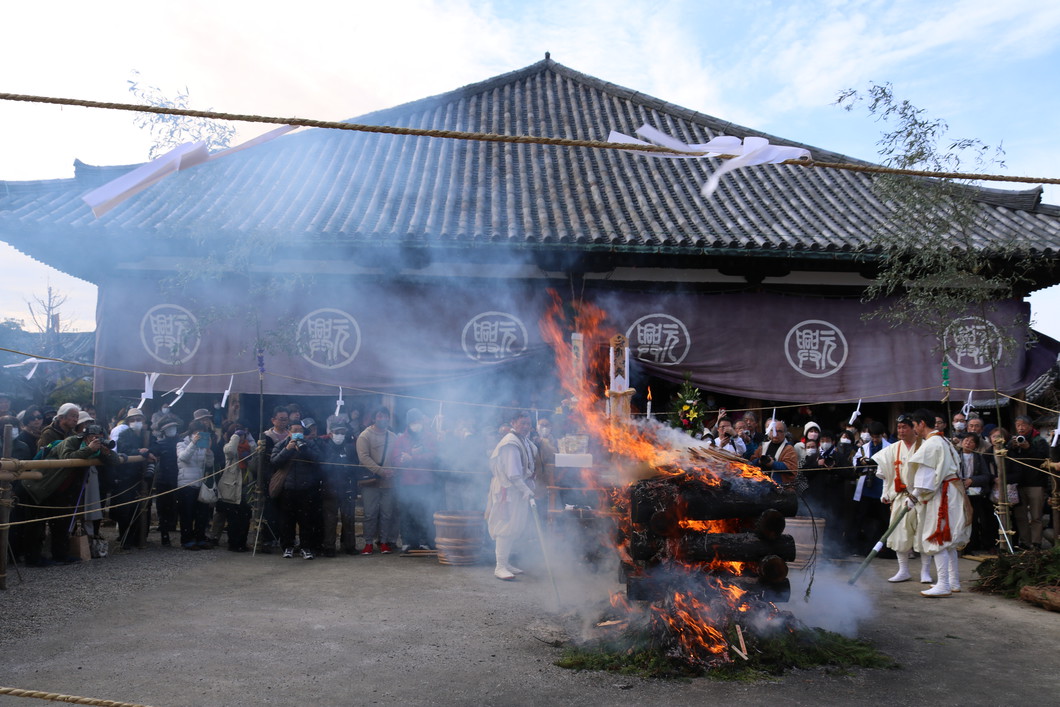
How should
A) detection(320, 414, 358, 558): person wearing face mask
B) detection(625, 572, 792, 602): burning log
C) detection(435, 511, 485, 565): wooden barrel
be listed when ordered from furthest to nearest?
detection(320, 414, 358, 558): person wearing face mask, detection(435, 511, 485, 565): wooden barrel, detection(625, 572, 792, 602): burning log

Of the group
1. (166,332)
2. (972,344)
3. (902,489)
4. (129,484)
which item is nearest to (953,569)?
(902,489)

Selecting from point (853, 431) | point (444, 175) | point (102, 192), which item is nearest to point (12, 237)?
point (444, 175)

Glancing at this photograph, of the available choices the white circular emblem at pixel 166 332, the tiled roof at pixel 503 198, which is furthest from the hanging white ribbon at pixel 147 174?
the white circular emblem at pixel 166 332

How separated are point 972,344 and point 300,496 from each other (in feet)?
31.9

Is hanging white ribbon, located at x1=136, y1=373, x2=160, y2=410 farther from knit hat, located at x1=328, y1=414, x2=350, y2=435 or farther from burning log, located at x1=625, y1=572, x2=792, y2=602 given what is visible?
burning log, located at x1=625, y1=572, x2=792, y2=602

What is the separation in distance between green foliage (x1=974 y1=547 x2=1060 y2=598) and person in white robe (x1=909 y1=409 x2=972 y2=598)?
1.09 feet

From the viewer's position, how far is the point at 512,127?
48.1 ft

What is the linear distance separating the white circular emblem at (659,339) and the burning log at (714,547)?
223 inches

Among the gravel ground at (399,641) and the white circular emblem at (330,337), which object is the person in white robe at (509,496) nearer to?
the gravel ground at (399,641)

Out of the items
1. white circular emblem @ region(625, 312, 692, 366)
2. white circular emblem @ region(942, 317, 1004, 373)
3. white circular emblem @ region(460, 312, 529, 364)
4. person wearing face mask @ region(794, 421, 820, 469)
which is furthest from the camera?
white circular emblem @ region(625, 312, 692, 366)

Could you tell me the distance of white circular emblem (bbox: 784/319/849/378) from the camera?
1117 cm

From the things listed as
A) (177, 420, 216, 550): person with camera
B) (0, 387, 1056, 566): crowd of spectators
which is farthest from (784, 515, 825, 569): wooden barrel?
(177, 420, 216, 550): person with camera

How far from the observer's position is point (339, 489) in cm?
905

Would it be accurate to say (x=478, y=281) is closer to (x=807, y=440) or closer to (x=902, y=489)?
(x=807, y=440)
